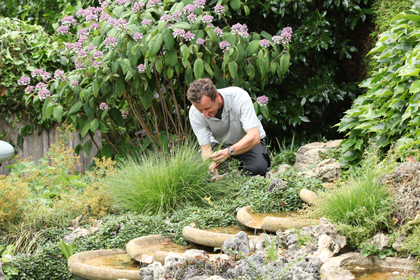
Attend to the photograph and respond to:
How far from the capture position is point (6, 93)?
20.6 ft

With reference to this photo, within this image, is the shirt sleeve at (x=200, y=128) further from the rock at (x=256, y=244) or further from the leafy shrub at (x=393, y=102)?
the rock at (x=256, y=244)

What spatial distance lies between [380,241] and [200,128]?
246 cm

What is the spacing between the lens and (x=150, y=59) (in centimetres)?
468

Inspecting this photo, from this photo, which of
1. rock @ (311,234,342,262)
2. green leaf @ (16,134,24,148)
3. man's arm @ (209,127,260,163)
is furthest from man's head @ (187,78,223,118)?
green leaf @ (16,134,24,148)

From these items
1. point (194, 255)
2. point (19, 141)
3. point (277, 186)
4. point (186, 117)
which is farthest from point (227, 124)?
point (19, 141)

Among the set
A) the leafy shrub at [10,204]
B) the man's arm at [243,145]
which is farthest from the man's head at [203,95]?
the leafy shrub at [10,204]

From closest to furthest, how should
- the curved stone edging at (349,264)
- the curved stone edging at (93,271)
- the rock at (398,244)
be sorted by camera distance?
the curved stone edging at (349,264) < the rock at (398,244) < the curved stone edging at (93,271)

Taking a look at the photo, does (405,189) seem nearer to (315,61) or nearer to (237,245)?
(237,245)

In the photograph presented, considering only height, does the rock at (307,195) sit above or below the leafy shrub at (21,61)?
below

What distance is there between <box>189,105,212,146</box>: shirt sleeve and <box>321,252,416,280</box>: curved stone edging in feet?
7.55

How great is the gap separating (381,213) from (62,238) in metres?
2.50

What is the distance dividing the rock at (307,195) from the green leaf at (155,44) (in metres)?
2.05

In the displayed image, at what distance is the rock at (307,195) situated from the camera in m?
3.44

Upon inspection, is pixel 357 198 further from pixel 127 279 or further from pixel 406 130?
pixel 127 279
